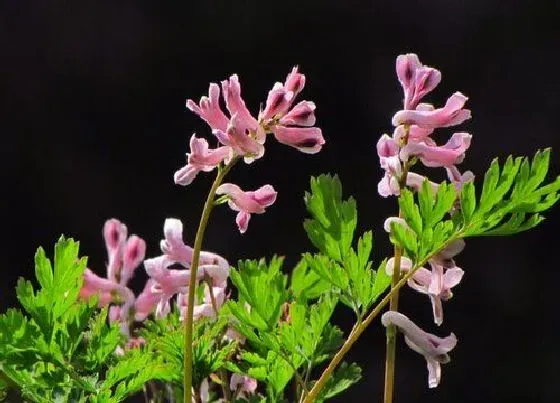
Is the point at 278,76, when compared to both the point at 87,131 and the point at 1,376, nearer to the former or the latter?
the point at 87,131

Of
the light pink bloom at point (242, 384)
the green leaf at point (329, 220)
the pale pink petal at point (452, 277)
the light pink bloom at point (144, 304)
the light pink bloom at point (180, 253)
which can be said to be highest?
the green leaf at point (329, 220)

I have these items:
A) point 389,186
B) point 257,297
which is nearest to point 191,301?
point 257,297

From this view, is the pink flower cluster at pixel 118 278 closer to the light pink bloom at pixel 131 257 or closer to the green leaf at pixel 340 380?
the light pink bloom at pixel 131 257

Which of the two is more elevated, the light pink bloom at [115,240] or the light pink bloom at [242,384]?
the light pink bloom at [115,240]

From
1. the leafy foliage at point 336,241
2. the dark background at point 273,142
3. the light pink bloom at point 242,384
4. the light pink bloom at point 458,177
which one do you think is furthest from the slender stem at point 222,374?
the dark background at point 273,142

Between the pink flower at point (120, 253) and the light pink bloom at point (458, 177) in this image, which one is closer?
the light pink bloom at point (458, 177)

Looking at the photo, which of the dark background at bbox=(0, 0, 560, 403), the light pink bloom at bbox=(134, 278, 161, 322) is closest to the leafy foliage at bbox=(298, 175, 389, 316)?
the light pink bloom at bbox=(134, 278, 161, 322)

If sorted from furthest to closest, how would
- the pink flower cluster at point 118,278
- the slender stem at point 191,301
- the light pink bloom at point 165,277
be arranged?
1. the pink flower cluster at point 118,278
2. the light pink bloom at point 165,277
3. the slender stem at point 191,301

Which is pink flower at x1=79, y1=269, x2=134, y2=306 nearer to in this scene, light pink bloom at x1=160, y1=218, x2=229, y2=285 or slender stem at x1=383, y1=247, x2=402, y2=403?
light pink bloom at x1=160, y1=218, x2=229, y2=285
